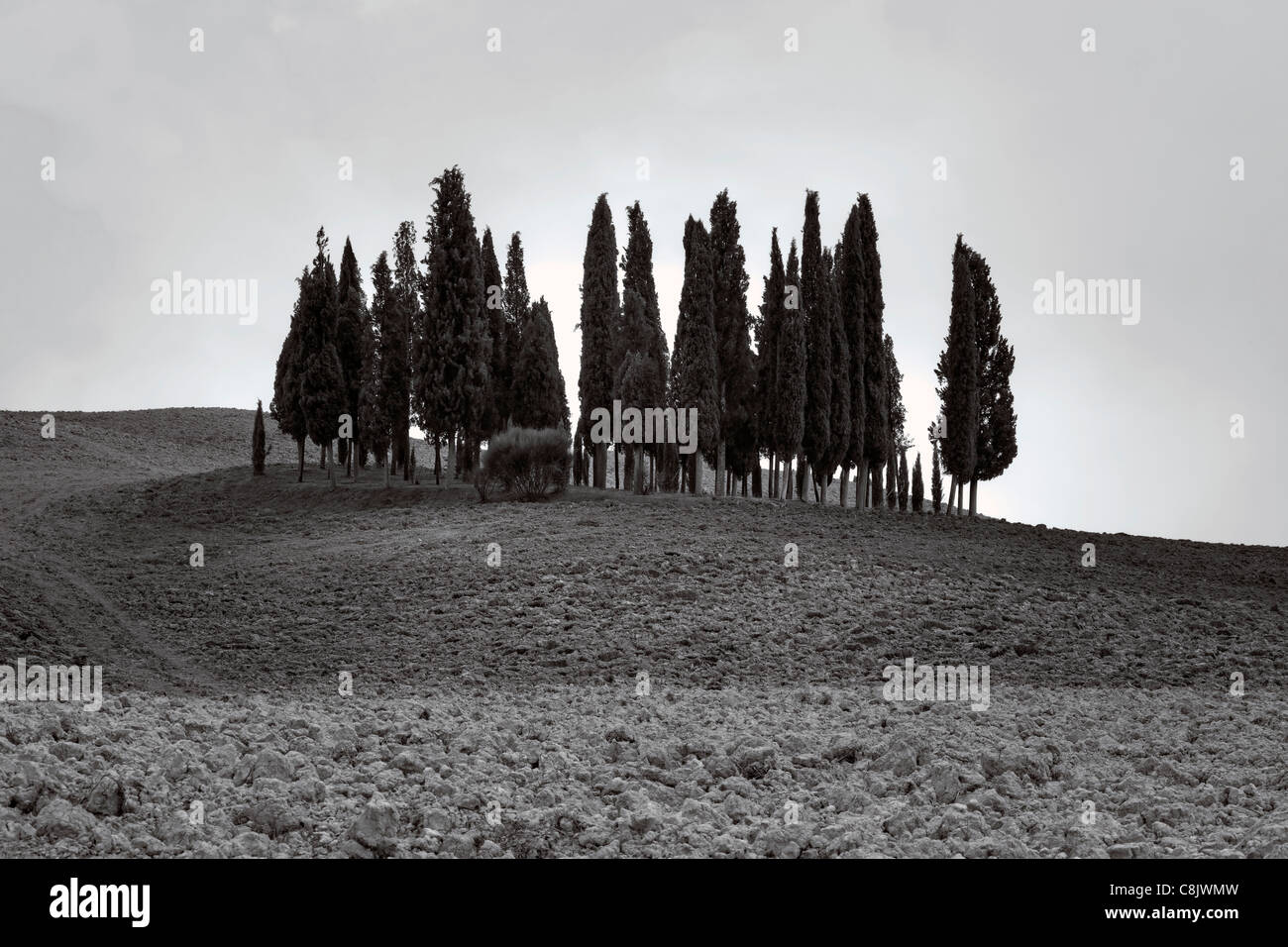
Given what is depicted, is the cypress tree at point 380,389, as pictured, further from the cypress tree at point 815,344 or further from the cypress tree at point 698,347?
the cypress tree at point 815,344

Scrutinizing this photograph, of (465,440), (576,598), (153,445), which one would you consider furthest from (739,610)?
(153,445)

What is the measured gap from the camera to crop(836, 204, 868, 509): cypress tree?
36531 millimetres

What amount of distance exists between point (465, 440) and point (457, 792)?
30.3m

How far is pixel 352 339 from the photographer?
135 feet

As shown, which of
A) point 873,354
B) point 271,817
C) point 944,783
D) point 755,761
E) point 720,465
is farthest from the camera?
point 873,354

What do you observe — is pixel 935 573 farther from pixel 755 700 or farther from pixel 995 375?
pixel 995 375

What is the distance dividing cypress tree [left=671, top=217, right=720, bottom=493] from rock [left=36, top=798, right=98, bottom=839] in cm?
2792

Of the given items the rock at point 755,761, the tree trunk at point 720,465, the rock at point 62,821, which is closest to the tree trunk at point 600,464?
the tree trunk at point 720,465

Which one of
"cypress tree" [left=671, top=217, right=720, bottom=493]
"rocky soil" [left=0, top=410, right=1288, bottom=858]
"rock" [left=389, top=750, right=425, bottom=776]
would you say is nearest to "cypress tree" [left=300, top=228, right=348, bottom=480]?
"rocky soil" [left=0, top=410, right=1288, bottom=858]

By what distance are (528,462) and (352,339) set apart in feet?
46.7

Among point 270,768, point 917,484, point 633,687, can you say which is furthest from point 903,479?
point 270,768

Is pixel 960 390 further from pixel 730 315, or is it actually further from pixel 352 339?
pixel 352 339

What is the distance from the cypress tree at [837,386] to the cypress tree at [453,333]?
1128 centimetres

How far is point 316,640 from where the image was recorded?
54.3ft
